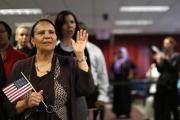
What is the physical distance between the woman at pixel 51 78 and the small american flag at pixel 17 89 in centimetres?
4

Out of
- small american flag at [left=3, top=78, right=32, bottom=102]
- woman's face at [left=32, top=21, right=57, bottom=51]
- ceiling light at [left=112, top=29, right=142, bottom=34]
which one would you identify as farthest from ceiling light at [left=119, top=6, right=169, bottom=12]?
small american flag at [left=3, top=78, right=32, bottom=102]

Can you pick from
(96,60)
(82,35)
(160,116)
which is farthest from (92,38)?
(82,35)

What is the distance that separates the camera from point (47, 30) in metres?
2.71

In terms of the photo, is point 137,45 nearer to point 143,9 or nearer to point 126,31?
point 126,31

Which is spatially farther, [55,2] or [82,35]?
[55,2]

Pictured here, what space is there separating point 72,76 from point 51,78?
161mm

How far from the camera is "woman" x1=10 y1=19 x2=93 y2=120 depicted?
2.58 m

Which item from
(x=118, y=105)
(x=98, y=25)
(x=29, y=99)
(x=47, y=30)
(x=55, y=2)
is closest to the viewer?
(x=29, y=99)

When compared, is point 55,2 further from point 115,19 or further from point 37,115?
point 115,19

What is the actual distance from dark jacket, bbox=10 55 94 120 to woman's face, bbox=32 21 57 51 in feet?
0.35

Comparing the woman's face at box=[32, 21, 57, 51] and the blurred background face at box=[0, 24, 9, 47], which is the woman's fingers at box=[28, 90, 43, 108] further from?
the blurred background face at box=[0, 24, 9, 47]

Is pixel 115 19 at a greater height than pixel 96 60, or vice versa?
pixel 115 19

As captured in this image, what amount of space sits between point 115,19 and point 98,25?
164cm

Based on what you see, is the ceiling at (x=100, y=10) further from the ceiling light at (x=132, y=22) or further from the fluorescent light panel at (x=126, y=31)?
the fluorescent light panel at (x=126, y=31)
